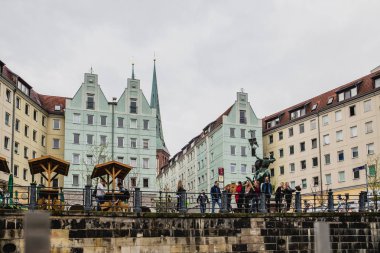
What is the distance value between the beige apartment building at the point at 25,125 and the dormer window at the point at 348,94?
105ft

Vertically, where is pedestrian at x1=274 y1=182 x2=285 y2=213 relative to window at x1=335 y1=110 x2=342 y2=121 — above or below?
below

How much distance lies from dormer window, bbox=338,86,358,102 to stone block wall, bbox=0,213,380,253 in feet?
133

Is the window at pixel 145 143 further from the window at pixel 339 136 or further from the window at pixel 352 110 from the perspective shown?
the window at pixel 352 110

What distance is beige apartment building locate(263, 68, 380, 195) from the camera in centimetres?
6112

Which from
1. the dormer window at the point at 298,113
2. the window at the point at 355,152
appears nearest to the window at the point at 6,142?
the dormer window at the point at 298,113

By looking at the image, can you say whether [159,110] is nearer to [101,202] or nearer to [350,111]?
[350,111]

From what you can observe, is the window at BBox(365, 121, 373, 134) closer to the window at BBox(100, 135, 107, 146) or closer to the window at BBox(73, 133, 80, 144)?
the window at BBox(100, 135, 107, 146)

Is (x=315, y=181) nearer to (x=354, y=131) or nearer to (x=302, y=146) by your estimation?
(x=302, y=146)

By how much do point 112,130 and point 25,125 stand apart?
403 inches

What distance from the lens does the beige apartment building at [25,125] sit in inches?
2264

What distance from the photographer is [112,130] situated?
68000 mm

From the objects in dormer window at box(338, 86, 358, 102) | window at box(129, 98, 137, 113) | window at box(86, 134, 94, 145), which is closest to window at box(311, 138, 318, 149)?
dormer window at box(338, 86, 358, 102)

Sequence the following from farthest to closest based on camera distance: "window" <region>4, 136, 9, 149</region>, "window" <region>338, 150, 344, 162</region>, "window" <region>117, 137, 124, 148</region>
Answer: "window" <region>117, 137, 124, 148</region>
"window" <region>338, 150, 344, 162</region>
"window" <region>4, 136, 9, 149</region>

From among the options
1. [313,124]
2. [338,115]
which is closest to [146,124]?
[313,124]
